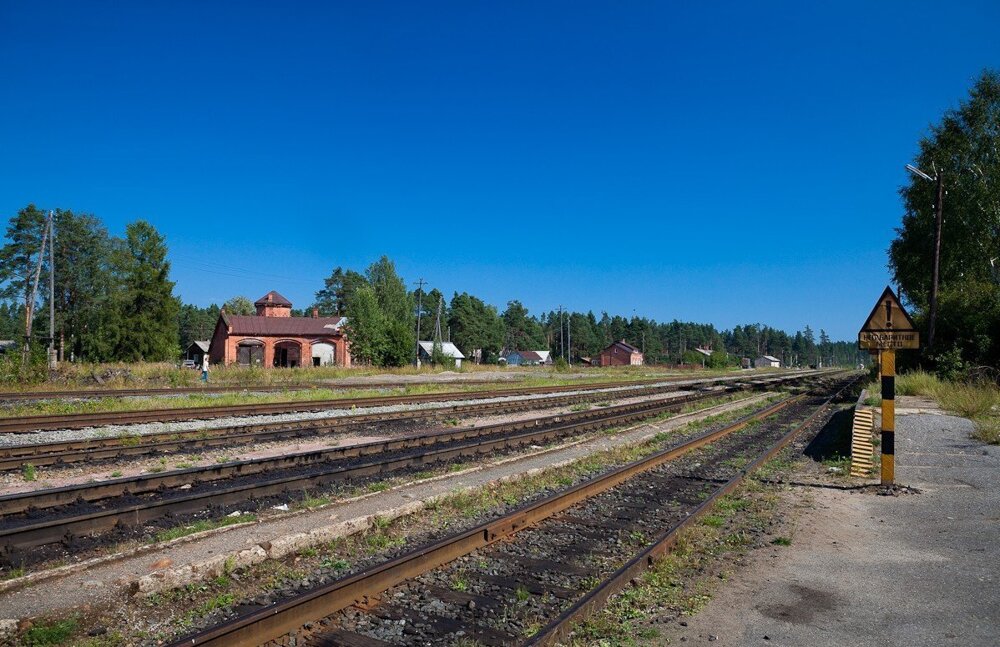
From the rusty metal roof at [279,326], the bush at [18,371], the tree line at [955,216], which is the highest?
the tree line at [955,216]

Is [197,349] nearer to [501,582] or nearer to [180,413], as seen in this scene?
[180,413]

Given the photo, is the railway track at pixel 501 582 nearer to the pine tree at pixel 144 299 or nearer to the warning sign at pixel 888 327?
the warning sign at pixel 888 327

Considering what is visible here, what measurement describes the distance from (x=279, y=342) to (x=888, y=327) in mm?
62490

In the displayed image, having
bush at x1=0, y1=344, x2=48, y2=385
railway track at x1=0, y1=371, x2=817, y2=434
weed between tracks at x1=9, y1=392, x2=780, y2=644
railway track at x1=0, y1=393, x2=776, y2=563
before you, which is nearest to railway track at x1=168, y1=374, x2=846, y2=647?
weed between tracks at x1=9, y1=392, x2=780, y2=644

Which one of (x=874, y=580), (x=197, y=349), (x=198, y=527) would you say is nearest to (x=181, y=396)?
(x=198, y=527)

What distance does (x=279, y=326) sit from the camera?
66.4m

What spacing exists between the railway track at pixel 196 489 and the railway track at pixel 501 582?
10.1 feet

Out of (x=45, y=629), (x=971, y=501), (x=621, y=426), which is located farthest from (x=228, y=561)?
(x=621, y=426)

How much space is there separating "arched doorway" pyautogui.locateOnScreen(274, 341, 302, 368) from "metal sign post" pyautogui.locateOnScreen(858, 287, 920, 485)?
61.2 meters

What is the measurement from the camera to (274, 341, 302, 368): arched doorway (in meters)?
65.8

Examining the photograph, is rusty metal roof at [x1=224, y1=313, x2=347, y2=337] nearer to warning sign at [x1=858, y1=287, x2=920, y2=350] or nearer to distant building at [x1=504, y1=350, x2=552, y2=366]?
warning sign at [x1=858, y1=287, x2=920, y2=350]

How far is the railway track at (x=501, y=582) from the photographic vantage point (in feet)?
14.4

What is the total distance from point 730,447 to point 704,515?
22.5 feet

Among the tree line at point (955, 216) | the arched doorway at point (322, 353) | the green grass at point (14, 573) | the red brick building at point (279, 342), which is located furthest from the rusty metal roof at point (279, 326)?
the green grass at point (14, 573)
